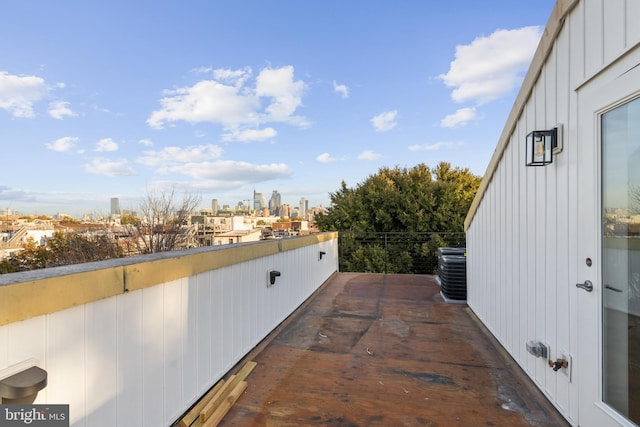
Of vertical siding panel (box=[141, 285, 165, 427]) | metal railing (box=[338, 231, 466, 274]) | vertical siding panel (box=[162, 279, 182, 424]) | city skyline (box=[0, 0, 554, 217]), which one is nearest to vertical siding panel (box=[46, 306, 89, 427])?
vertical siding panel (box=[141, 285, 165, 427])

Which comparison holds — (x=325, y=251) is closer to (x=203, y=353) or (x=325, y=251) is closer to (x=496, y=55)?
(x=203, y=353)

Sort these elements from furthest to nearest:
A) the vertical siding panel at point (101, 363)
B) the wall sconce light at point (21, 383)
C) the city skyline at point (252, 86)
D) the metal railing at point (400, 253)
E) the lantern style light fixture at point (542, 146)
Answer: the metal railing at point (400, 253), the city skyline at point (252, 86), the lantern style light fixture at point (542, 146), the vertical siding panel at point (101, 363), the wall sconce light at point (21, 383)

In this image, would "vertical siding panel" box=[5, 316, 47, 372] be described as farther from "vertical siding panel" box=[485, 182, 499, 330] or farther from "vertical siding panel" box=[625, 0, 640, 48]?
"vertical siding panel" box=[485, 182, 499, 330]

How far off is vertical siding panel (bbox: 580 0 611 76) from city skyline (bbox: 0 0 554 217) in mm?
1260

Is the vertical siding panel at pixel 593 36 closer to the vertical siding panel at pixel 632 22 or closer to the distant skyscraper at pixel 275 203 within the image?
A: the vertical siding panel at pixel 632 22

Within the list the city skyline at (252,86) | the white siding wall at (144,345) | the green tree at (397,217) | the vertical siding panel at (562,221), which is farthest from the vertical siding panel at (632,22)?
the green tree at (397,217)

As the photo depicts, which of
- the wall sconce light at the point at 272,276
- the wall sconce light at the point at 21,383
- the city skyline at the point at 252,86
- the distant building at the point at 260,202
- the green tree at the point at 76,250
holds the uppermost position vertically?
the city skyline at the point at 252,86

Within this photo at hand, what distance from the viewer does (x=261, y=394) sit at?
2121mm

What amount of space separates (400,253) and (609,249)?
8175 mm

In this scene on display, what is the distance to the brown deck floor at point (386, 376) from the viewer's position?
1881 millimetres

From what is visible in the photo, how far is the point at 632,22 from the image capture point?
1309 mm

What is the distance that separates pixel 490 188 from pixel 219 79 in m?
10.5

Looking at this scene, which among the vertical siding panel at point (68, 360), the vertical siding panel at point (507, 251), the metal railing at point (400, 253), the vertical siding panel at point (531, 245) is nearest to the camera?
the vertical siding panel at point (68, 360)

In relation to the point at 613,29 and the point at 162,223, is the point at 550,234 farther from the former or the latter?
the point at 162,223
